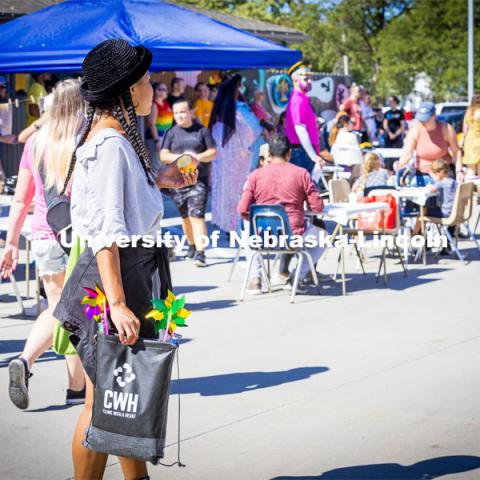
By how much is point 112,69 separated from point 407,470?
7.88 ft

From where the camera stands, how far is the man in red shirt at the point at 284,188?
10492 millimetres

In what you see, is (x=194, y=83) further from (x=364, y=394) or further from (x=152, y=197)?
(x=152, y=197)

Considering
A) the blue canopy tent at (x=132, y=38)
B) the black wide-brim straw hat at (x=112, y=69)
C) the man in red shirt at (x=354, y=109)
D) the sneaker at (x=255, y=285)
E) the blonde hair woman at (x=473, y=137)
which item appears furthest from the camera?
the man in red shirt at (x=354, y=109)

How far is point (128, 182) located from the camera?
412 cm

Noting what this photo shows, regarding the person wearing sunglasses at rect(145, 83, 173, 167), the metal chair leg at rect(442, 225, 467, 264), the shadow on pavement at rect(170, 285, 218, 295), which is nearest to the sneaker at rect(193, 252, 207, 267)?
the shadow on pavement at rect(170, 285, 218, 295)

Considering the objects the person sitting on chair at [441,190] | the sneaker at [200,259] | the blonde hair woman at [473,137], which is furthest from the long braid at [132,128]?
the blonde hair woman at [473,137]

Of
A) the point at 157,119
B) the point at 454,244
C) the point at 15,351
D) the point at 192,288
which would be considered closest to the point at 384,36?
the point at 157,119

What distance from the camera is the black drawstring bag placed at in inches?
160

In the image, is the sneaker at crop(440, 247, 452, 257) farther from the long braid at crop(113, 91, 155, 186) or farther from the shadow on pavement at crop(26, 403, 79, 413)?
the long braid at crop(113, 91, 155, 186)

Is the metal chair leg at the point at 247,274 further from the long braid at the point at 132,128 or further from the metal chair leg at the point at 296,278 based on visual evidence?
the long braid at the point at 132,128

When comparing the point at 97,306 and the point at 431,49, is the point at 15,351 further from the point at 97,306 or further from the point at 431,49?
the point at 431,49

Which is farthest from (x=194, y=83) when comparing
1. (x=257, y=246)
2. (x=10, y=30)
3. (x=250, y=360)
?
(x=250, y=360)

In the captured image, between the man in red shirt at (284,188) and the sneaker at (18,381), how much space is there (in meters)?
4.57

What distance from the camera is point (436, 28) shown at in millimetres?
44312
